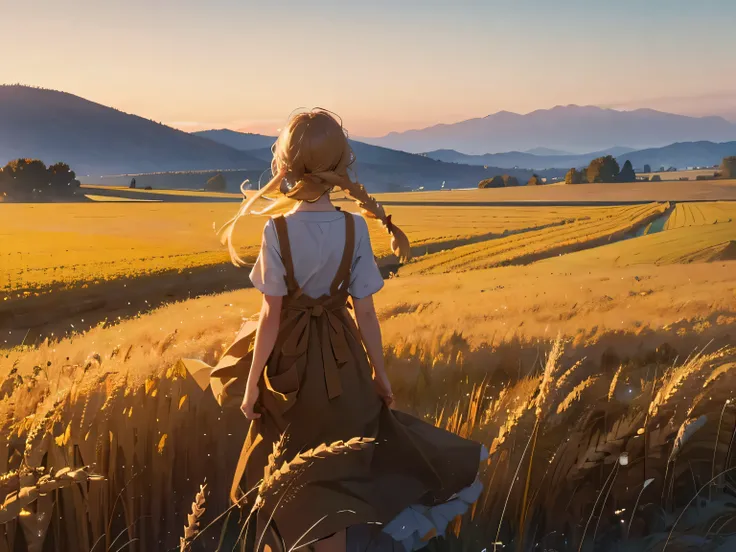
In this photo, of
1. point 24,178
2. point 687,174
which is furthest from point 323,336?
point 687,174

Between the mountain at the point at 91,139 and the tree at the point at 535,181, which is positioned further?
the tree at the point at 535,181

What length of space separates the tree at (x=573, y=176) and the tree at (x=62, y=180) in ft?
15.7

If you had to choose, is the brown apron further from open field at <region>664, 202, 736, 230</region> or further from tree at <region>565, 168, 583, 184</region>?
tree at <region>565, 168, 583, 184</region>

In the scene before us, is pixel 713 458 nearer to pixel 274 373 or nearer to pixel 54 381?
pixel 274 373

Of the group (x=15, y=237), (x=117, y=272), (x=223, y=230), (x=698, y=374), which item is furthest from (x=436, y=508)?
(x=15, y=237)

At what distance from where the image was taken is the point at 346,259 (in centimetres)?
193

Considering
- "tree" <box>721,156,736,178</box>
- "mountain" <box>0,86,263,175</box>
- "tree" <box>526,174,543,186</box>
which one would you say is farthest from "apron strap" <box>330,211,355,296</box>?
"tree" <box>526,174,543,186</box>

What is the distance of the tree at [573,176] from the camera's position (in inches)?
262

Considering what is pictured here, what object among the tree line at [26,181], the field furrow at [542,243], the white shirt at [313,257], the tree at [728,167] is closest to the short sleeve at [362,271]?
the white shirt at [313,257]

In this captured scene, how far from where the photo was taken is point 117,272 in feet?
14.6

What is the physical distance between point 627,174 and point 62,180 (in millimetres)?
5097

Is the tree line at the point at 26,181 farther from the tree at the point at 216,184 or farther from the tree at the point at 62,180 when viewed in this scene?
the tree at the point at 216,184

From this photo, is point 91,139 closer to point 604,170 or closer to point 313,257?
point 313,257

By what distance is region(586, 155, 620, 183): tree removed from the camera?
629 cm
